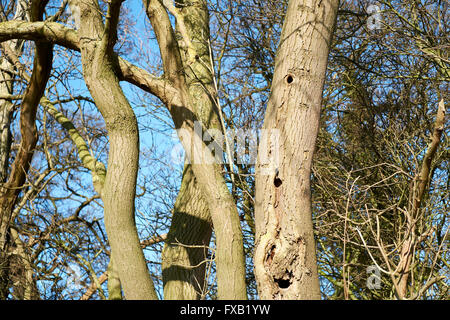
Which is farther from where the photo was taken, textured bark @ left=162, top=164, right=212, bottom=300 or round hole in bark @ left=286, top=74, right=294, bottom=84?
textured bark @ left=162, top=164, right=212, bottom=300

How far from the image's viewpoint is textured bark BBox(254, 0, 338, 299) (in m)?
2.81

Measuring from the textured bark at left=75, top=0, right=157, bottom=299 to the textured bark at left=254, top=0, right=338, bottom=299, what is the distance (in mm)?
1077

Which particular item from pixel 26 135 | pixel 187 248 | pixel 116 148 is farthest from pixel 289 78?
pixel 26 135

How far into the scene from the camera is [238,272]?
366cm

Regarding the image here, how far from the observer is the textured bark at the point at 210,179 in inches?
144

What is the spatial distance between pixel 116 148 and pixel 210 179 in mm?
752

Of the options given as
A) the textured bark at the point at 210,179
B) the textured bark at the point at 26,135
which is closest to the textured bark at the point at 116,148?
the textured bark at the point at 210,179

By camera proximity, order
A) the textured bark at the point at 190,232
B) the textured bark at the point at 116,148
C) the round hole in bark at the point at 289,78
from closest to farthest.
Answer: the round hole in bark at the point at 289,78 → the textured bark at the point at 116,148 → the textured bark at the point at 190,232

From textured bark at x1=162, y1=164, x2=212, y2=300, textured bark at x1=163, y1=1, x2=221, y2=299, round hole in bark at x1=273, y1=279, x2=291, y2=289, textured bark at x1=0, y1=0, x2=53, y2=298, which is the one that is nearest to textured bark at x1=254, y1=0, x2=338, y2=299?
round hole in bark at x1=273, y1=279, x2=291, y2=289

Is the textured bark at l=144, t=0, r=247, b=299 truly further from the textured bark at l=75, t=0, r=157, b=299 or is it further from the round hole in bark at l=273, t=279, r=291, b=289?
the round hole in bark at l=273, t=279, r=291, b=289

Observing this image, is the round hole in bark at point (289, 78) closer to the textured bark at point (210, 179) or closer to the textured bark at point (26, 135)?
the textured bark at point (210, 179)

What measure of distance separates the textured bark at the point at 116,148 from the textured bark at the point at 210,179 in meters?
0.41

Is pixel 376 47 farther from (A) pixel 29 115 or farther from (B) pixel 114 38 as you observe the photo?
(A) pixel 29 115
